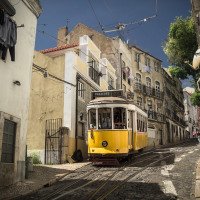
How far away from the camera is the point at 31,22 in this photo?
1270cm

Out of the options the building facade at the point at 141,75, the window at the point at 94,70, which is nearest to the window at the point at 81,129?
the window at the point at 94,70

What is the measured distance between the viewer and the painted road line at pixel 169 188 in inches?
314

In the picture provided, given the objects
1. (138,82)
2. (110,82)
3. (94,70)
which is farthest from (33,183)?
(138,82)

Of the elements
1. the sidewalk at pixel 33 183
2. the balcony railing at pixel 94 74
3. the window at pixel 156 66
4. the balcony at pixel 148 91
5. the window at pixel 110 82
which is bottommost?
the sidewalk at pixel 33 183

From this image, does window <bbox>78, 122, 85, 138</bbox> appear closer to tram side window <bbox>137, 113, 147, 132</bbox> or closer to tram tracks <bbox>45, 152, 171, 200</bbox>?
tram side window <bbox>137, 113, 147, 132</bbox>

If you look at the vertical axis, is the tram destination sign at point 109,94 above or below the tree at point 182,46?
below

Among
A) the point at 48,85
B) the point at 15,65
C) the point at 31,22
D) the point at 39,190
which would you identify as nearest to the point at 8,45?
the point at 15,65

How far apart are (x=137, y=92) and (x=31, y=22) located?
97.9 feet

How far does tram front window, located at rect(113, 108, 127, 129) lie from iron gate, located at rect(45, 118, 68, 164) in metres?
4.36

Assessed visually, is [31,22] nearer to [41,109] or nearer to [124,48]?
[41,109]

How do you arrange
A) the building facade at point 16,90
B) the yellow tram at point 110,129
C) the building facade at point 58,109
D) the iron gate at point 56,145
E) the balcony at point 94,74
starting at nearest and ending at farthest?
the building facade at point 16,90
the yellow tram at point 110,129
the iron gate at point 56,145
the building facade at point 58,109
the balcony at point 94,74

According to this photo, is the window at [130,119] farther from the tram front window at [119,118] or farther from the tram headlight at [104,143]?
the tram headlight at [104,143]

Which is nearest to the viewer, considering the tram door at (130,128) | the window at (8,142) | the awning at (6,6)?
the awning at (6,6)

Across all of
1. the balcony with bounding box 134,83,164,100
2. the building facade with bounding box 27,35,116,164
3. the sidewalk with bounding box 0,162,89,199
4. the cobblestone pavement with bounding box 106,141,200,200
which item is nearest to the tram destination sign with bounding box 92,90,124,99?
the building facade with bounding box 27,35,116,164
